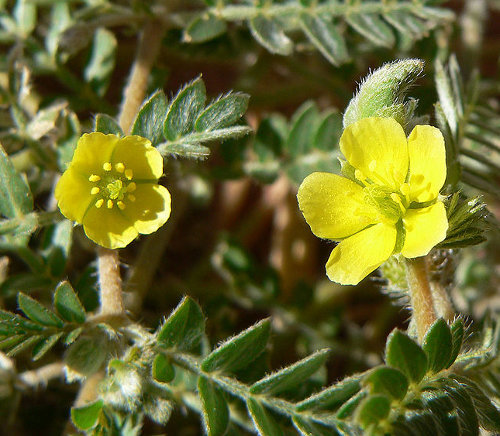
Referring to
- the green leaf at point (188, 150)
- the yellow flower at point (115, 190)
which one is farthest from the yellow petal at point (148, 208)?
the green leaf at point (188, 150)

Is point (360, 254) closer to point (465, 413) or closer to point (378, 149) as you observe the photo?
point (378, 149)

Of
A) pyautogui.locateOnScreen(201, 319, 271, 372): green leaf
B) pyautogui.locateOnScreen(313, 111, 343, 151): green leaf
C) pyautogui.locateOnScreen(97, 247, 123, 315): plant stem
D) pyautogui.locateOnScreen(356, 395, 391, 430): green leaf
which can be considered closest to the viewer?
pyautogui.locateOnScreen(356, 395, 391, 430): green leaf

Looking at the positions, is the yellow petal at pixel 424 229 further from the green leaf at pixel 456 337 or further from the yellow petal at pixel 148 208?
the yellow petal at pixel 148 208

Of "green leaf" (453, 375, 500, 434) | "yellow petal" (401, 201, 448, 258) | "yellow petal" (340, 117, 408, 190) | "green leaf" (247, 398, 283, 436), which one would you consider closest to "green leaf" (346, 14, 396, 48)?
"yellow petal" (340, 117, 408, 190)

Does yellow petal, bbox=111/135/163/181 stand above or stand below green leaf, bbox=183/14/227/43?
below

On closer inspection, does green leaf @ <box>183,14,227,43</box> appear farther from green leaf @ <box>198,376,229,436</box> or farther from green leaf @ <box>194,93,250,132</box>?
green leaf @ <box>198,376,229,436</box>

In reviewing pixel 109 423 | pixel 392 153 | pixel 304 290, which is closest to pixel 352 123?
pixel 392 153
